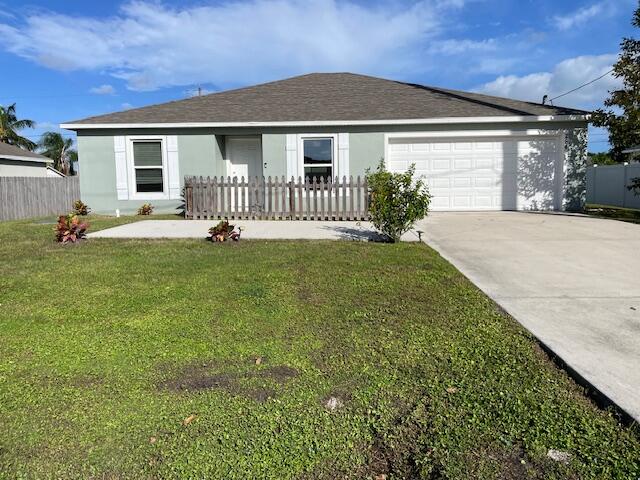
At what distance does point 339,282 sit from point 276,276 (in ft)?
2.88

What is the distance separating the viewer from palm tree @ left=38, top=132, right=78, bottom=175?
4775cm

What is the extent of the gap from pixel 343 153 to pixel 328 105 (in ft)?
6.31

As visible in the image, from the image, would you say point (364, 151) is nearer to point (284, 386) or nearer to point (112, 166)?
point (112, 166)

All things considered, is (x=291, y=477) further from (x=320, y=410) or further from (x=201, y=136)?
(x=201, y=136)

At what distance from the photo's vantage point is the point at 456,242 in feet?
29.0

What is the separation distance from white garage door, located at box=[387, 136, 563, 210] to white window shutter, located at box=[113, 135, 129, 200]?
8.11 m

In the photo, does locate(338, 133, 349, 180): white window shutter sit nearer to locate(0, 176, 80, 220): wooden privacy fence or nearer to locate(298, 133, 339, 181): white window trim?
locate(298, 133, 339, 181): white window trim

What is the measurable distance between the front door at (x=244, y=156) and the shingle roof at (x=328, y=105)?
94 cm

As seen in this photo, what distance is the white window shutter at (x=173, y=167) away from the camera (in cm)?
→ 1457

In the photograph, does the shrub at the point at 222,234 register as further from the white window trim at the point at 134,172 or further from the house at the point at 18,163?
the house at the point at 18,163

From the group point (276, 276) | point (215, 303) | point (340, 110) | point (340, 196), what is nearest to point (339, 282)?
point (276, 276)

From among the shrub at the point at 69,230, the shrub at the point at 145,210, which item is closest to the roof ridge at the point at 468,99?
the shrub at the point at 145,210

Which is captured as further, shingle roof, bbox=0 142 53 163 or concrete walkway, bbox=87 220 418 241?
shingle roof, bbox=0 142 53 163

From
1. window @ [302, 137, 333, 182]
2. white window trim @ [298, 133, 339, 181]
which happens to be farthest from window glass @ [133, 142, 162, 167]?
window @ [302, 137, 333, 182]
